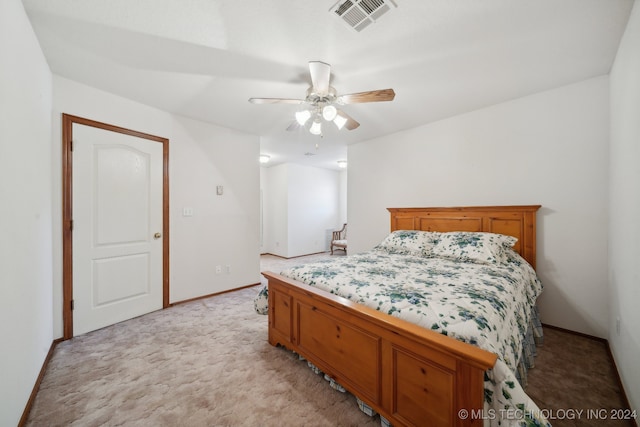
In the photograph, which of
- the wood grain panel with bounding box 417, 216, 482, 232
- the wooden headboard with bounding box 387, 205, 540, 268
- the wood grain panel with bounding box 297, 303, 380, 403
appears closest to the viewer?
the wood grain panel with bounding box 297, 303, 380, 403

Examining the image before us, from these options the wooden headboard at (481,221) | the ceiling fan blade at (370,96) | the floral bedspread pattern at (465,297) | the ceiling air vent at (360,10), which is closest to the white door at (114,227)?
the floral bedspread pattern at (465,297)

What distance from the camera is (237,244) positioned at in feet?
12.3

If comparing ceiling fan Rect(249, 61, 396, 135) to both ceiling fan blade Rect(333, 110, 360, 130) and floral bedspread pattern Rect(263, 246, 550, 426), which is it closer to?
ceiling fan blade Rect(333, 110, 360, 130)

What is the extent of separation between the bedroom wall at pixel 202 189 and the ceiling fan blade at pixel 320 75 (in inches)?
79.7

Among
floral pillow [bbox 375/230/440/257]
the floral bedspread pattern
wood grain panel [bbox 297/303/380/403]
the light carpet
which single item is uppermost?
floral pillow [bbox 375/230/440/257]

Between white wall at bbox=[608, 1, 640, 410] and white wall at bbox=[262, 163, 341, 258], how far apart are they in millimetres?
5202

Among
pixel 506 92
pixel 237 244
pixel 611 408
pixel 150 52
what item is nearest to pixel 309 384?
pixel 611 408

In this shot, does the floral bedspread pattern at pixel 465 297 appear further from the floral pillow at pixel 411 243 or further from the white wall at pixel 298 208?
the white wall at pixel 298 208

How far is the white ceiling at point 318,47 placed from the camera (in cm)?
153

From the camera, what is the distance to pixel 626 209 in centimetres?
162

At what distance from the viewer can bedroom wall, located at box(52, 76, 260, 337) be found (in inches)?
103

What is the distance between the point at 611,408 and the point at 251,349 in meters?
2.44

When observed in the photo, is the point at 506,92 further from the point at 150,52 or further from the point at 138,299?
the point at 138,299

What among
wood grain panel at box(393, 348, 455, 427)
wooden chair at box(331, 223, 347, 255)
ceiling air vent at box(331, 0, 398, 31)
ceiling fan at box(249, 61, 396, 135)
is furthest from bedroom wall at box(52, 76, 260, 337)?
wood grain panel at box(393, 348, 455, 427)
